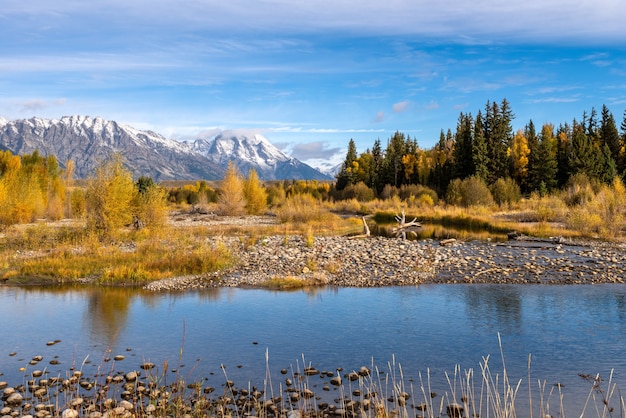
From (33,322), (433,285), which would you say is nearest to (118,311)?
(33,322)

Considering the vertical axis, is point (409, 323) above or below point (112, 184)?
below

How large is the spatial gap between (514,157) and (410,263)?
155 ft

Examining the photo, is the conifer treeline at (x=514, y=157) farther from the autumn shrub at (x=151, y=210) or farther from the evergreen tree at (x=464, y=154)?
the autumn shrub at (x=151, y=210)

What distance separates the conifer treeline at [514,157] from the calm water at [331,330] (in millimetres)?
42912

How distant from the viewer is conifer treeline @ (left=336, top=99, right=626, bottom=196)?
185 feet

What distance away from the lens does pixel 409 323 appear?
12.5m

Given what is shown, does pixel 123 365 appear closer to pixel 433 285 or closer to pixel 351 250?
pixel 433 285

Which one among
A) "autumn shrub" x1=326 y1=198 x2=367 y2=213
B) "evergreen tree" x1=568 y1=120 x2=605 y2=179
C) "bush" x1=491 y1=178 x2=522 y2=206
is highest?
"evergreen tree" x1=568 y1=120 x2=605 y2=179

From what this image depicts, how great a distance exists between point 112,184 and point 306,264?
11.2 m

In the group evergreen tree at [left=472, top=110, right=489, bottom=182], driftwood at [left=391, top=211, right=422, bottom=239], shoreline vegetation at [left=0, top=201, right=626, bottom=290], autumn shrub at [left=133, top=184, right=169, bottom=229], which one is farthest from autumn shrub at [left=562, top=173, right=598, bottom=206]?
autumn shrub at [left=133, top=184, right=169, bottom=229]

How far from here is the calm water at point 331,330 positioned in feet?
31.5

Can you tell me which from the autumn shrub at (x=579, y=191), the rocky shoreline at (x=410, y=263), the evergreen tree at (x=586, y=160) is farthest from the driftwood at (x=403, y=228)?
the evergreen tree at (x=586, y=160)

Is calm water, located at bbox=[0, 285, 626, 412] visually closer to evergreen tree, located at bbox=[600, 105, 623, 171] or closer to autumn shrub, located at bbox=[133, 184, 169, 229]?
autumn shrub, located at bbox=[133, 184, 169, 229]

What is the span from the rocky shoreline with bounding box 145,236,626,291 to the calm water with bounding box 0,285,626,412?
131 centimetres
